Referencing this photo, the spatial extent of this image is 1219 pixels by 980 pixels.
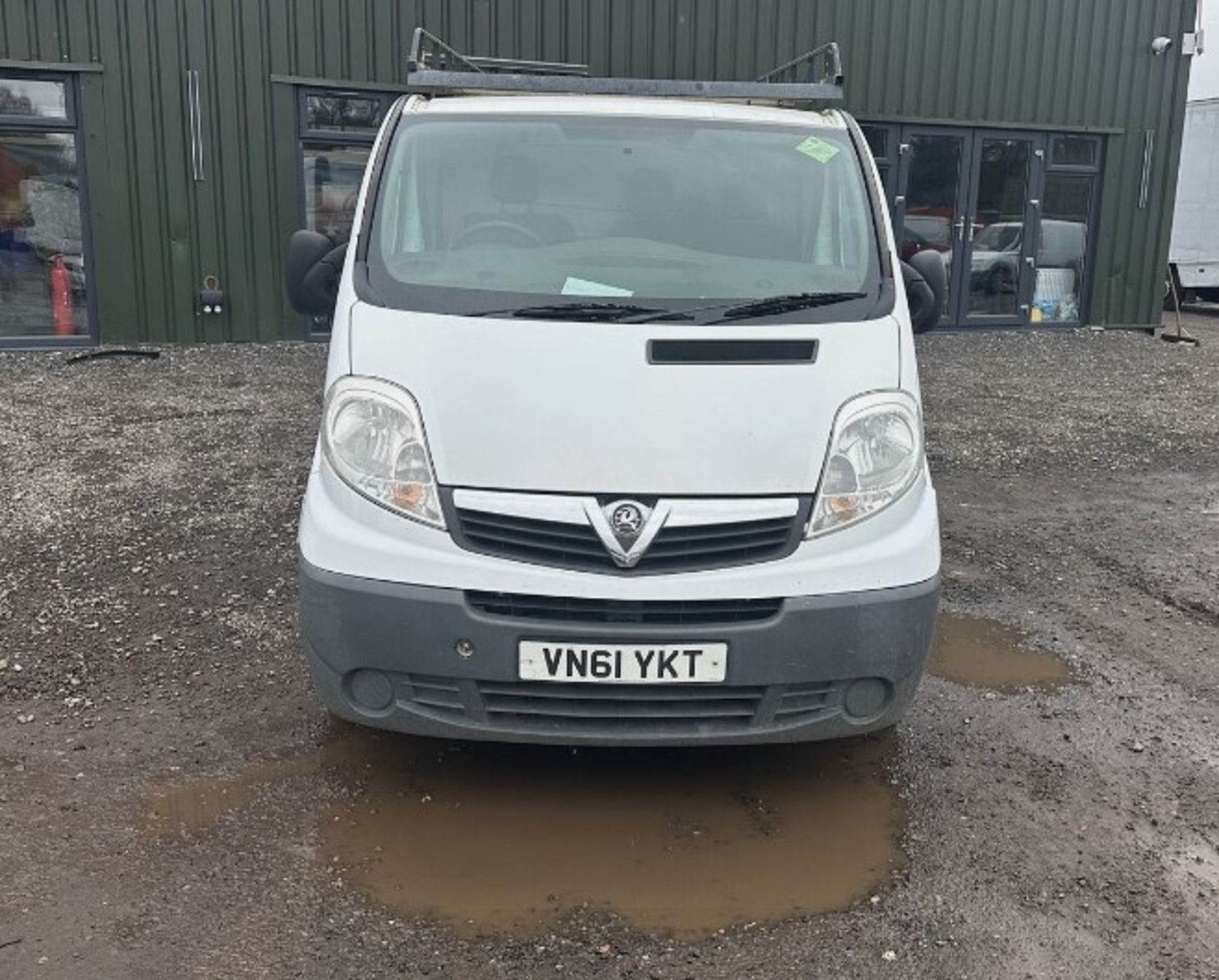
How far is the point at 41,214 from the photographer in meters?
11.7

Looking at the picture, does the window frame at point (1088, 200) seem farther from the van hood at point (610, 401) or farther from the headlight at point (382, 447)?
the headlight at point (382, 447)

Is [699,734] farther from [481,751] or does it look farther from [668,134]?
[668,134]

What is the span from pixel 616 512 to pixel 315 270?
1798 millimetres

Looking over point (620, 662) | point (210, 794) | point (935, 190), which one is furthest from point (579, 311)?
point (935, 190)

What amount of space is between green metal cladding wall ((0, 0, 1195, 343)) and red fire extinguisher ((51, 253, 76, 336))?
32 centimetres

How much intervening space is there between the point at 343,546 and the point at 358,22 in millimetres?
10284

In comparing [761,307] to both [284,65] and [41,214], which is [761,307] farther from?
[41,214]

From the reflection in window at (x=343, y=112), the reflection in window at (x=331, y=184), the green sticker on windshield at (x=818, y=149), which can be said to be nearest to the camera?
the green sticker on windshield at (x=818, y=149)

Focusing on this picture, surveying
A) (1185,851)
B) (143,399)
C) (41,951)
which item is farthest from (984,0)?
(41,951)

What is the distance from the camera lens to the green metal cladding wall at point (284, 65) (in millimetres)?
11617

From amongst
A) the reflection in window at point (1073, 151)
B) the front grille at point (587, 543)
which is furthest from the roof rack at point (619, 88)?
the reflection in window at point (1073, 151)

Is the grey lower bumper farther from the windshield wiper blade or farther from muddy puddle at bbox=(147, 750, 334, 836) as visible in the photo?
the windshield wiper blade

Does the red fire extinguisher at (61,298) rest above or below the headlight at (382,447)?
below

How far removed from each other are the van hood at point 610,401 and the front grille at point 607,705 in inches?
21.4
